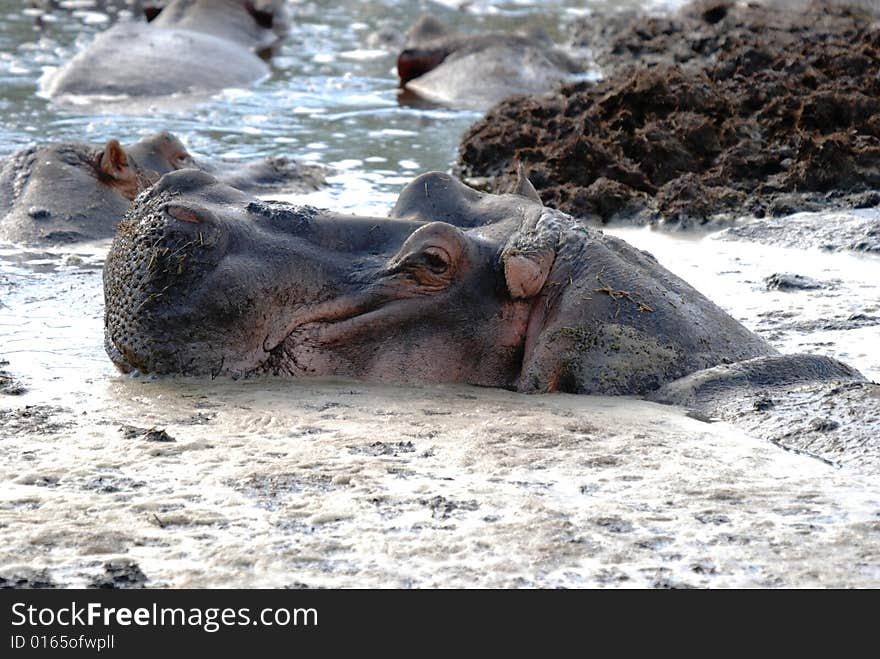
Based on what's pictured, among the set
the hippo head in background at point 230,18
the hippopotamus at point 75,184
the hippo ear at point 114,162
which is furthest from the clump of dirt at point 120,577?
the hippo head in background at point 230,18

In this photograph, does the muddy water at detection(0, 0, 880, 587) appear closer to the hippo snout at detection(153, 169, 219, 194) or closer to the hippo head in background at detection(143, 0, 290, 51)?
the hippo snout at detection(153, 169, 219, 194)

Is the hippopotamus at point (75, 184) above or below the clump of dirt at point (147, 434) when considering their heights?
below

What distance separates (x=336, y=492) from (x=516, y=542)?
545mm

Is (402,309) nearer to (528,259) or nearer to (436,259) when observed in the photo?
(436,259)

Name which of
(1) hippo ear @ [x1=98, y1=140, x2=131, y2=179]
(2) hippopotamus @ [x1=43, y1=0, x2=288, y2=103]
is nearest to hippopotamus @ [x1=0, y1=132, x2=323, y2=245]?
(1) hippo ear @ [x1=98, y1=140, x2=131, y2=179]

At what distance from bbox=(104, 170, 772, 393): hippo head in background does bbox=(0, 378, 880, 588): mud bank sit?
0.42 ft

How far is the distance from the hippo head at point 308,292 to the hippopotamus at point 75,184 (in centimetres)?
345

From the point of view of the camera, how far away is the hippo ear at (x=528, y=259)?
15.0ft

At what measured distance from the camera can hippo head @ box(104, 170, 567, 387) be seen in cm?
451

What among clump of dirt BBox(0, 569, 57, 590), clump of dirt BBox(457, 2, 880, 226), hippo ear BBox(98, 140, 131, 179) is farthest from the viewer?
clump of dirt BBox(457, 2, 880, 226)

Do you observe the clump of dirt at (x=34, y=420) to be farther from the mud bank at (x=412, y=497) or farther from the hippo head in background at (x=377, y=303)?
the hippo head in background at (x=377, y=303)
